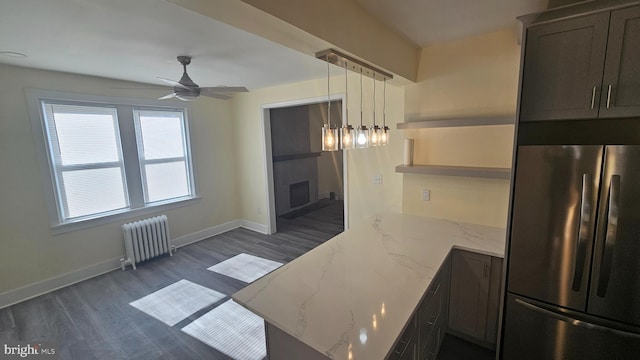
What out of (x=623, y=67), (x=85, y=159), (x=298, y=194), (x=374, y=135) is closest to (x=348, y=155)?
(x=374, y=135)

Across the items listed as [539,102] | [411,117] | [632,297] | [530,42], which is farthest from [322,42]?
[632,297]

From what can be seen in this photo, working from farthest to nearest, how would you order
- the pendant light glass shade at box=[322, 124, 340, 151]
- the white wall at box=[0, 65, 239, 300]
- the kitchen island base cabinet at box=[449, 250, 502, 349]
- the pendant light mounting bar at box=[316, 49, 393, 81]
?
the white wall at box=[0, 65, 239, 300], the kitchen island base cabinet at box=[449, 250, 502, 349], the pendant light glass shade at box=[322, 124, 340, 151], the pendant light mounting bar at box=[316, 49, 393, 81]

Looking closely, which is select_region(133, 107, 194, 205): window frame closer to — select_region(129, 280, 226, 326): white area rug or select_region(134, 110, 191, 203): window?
select_region(134, 110, 191, 203): window

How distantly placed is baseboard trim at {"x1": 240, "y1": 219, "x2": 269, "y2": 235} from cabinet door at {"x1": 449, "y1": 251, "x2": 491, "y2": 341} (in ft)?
11.3

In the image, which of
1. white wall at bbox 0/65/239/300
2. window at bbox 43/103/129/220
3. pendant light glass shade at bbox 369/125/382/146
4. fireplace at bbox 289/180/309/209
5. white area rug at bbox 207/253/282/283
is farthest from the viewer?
fireplace at bbox 289/180/309/209

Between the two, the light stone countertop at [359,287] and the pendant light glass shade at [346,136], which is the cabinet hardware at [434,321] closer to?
the light stone countertop at [359,287]

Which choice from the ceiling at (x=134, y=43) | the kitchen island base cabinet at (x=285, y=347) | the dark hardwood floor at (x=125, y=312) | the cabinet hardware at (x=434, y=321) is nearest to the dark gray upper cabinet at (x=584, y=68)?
the cabinet hardware at (x=434, y=321)

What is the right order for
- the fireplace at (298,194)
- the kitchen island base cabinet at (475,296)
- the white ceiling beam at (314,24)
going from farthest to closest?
1. the fireplace at (298,194)
2. the kitchen island base cabinet at (475,296)
3. the white ceiling beam at (314,24)

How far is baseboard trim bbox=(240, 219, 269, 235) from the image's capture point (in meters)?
4.93

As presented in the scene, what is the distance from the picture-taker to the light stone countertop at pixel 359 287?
1142 mm

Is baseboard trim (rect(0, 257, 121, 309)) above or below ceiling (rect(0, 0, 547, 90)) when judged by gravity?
below

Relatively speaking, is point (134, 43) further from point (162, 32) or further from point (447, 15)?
point (447, 15)

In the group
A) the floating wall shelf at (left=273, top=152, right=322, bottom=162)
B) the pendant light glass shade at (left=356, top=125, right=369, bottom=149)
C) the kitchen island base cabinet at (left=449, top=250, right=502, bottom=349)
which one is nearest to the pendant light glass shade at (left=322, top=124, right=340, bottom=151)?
the pendant light glass shade at (left=356, top=125, right=369, bottom=149)

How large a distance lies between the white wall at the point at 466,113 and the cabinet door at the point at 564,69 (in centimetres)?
71
